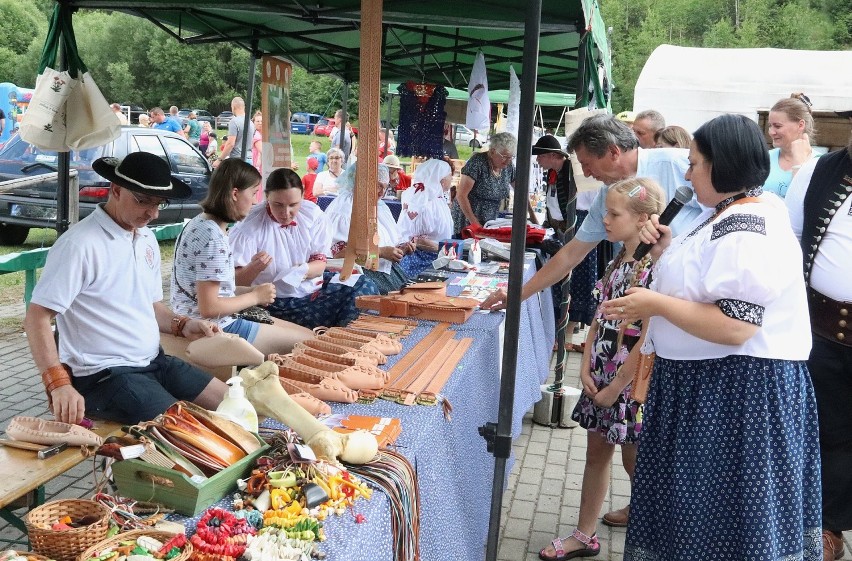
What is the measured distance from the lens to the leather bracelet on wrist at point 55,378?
97.3 inches

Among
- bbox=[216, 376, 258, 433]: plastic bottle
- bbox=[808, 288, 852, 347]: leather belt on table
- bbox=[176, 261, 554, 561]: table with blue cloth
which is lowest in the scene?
bbox=[176, 261, 554, 561]: table with blue cloth

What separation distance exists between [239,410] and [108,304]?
1.07 metres

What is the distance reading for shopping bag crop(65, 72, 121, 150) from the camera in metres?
4.19

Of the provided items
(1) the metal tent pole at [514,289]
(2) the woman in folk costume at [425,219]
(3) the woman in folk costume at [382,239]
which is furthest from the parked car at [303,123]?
(1) the metal tent pole at [514,289]

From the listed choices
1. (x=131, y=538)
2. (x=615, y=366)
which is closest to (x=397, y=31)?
(x=615, y=366)

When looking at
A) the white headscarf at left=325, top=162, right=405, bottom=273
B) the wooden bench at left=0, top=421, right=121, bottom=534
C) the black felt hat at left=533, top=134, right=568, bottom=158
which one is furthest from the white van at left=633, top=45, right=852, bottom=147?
the wooden bench at left=0, top=421, right=121, bottom=534

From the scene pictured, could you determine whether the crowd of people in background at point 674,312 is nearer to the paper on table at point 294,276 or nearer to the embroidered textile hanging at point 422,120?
the paper on table at point 294,276

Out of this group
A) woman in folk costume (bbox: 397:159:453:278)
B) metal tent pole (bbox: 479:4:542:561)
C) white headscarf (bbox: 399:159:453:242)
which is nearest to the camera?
metal tent pole (bbox: 479:4:542:561)

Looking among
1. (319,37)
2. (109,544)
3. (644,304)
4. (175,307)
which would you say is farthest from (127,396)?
(319,37)

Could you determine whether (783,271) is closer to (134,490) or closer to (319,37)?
(134,490)

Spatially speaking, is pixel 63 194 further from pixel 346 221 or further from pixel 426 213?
pixel 426 213

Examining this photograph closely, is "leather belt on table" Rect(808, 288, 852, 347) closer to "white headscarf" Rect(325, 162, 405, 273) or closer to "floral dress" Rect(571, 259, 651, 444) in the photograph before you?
"floral dress" Rect(571, 259, 651, 444)

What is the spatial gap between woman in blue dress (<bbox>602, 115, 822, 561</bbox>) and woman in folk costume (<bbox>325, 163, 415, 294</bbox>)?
2.84m

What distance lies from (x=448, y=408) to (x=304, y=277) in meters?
2.22
